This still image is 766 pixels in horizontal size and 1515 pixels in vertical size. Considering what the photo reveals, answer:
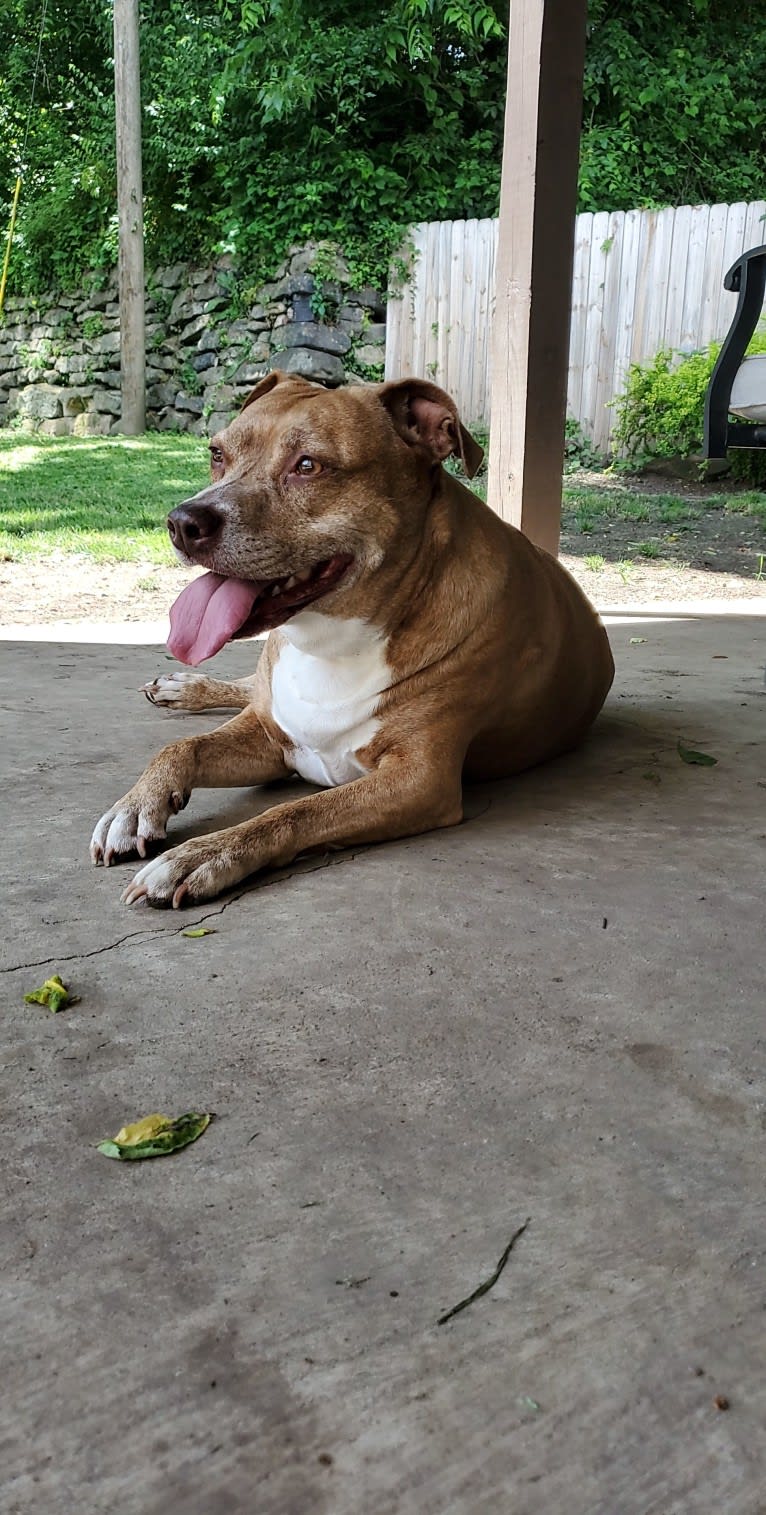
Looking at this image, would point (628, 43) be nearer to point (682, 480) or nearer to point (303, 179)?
point (303, 179)

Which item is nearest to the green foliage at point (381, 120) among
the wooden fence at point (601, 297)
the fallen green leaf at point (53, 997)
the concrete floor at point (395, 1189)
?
the wooden fence at point (601, 297)

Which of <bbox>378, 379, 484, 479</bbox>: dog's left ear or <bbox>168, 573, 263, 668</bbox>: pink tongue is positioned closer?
<bbox>168, 573, 263, 668</bbox>: pink tongue

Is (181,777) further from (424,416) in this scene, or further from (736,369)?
(736,369)

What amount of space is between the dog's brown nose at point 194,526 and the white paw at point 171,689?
123 cm

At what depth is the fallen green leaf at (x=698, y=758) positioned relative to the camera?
3324mm

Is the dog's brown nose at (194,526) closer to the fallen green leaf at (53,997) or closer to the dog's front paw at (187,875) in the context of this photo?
the dog's front paw at (187,875)

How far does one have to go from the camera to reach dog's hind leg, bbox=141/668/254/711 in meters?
3.74

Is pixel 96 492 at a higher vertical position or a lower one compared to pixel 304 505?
lower

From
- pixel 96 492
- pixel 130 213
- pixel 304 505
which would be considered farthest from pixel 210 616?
pixel 130 213

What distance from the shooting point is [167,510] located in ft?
28.4

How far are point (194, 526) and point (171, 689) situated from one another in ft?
4.23

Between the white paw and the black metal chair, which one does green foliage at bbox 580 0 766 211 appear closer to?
the black metal chair

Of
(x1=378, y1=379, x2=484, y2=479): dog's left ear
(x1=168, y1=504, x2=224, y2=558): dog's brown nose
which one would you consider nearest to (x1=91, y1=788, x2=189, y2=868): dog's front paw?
(x1=168, y1=504, x2=224, y2=558): dog's brown nose

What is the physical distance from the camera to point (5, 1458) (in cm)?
105
